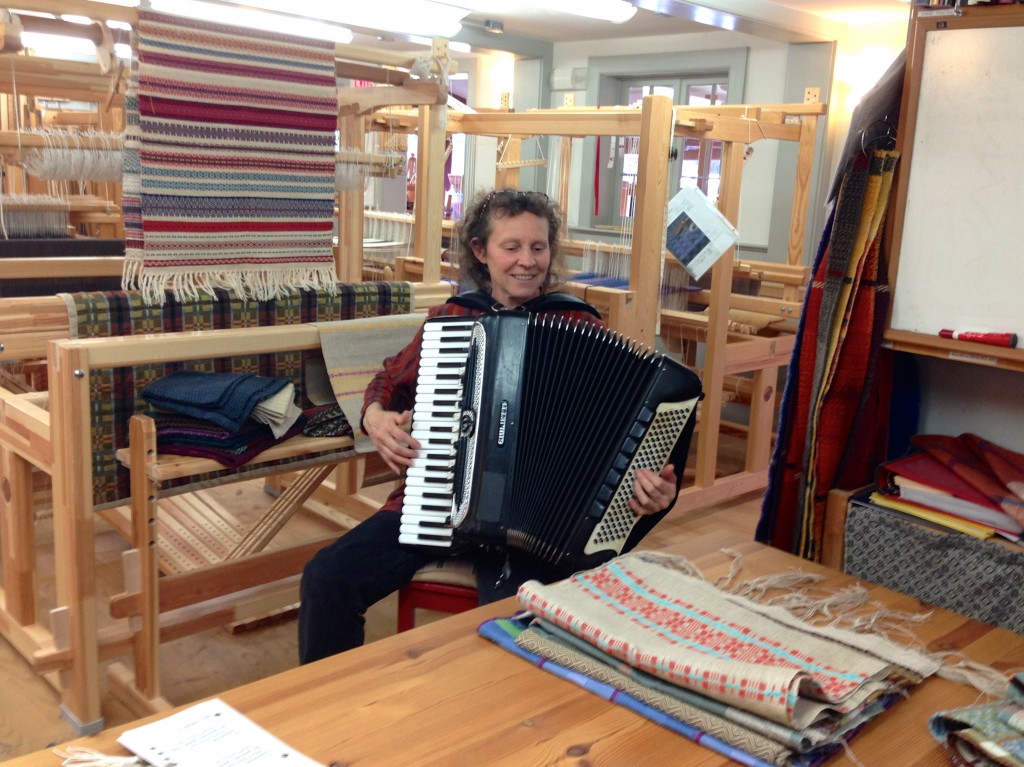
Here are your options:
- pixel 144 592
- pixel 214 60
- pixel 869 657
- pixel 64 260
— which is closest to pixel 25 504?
pixel 144 592

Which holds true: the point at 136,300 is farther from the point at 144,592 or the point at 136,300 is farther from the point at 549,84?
the point at 549,84

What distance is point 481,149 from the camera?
7520 mm

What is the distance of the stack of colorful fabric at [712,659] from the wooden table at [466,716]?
23 mm

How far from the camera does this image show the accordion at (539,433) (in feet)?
5.81

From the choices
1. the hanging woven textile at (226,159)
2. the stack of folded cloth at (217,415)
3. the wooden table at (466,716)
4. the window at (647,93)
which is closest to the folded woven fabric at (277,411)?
the stack of folded cloth at (217,415)

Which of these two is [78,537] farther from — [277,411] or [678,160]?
[678,160]

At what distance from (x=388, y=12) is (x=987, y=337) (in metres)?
3.45

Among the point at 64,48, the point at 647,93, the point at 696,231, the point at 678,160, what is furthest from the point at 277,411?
the point at 64,48

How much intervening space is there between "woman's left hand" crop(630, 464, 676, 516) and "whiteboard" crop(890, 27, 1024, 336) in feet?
1.80

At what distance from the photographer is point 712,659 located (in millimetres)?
1154

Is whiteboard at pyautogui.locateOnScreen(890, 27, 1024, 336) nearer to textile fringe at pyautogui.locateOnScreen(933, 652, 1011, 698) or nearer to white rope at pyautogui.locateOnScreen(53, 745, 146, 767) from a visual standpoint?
textile fringe at pyautogui.locateOnScreen(933, 652, 1011, 698)

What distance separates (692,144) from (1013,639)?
5459 mm

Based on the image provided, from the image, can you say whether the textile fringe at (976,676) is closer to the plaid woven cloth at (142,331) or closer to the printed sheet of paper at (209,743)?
the printed sheet of paper at (209,743)

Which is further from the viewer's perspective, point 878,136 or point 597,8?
point 597,8
